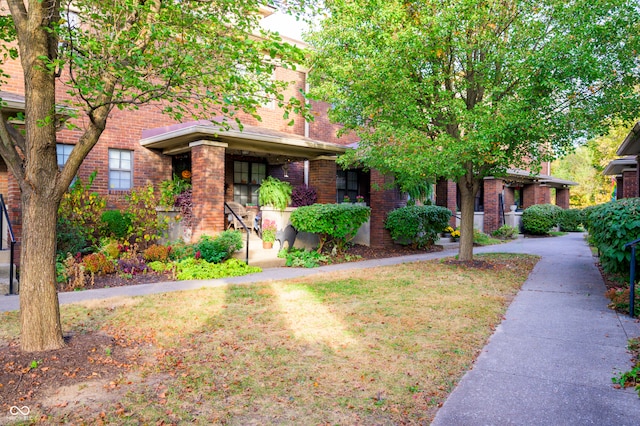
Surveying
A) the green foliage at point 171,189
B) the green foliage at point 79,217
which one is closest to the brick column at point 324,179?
the green foliage at point 171,189

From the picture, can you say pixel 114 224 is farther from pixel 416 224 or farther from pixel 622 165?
pixel 622 165

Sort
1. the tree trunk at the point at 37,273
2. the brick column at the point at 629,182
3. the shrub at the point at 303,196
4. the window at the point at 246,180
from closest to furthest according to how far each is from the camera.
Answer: the tree trunk at the point at 37,273
the shrub at the point at 303,196
the window at the point at 246,180
the brick column at the point at 629,182

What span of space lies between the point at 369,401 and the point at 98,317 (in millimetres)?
4104

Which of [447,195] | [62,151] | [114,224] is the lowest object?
[114,224]

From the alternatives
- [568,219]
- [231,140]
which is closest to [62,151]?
[231,140]

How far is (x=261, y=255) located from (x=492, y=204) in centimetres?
1452

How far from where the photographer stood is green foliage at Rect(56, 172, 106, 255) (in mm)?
9344

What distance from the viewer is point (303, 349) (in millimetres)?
4707

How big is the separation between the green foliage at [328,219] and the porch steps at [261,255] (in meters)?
0.97

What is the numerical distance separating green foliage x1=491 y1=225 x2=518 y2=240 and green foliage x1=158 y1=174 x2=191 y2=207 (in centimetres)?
1490

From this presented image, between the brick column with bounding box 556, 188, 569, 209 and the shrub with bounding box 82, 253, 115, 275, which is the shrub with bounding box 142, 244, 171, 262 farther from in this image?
the brick column with bounding box 556, 188, 569, 209

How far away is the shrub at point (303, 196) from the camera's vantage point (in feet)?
44.3

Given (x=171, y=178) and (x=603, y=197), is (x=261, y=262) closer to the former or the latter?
(x=171, y=178)

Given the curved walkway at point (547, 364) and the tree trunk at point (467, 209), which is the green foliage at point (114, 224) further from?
the tree trunk at point (467, 209)
